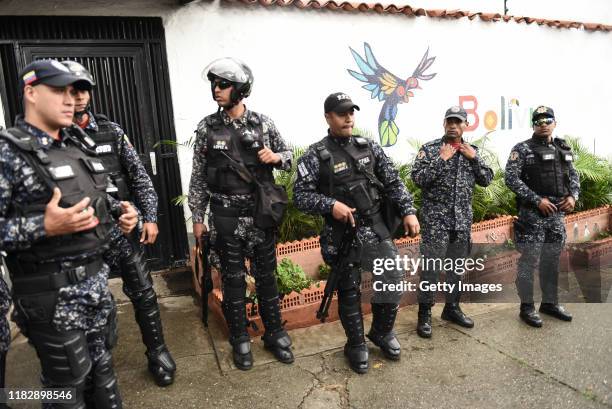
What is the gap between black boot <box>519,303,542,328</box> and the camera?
3.79 m

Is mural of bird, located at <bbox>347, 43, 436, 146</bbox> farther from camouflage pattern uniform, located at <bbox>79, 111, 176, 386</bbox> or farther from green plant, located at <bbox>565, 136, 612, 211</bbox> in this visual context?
camouflage pattern uniform, located at <bbox>79, 111, 176, 386</bbox>

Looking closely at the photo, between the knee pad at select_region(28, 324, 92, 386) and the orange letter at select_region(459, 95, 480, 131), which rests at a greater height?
the orange letter at select_region(459, 95, 480, 131)

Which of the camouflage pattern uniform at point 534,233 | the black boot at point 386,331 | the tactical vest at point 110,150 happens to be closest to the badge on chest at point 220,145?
the tactical vest at point 110,150

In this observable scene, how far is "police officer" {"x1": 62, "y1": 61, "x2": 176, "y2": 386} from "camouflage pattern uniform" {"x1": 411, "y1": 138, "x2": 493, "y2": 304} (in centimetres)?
212

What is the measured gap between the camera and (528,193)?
12.6ft

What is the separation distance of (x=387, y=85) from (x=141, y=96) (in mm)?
3243

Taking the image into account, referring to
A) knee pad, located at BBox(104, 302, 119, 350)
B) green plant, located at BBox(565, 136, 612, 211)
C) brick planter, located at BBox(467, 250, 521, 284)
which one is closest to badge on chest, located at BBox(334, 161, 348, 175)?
knee pad, located at BBox(104, 302, 119, 350)

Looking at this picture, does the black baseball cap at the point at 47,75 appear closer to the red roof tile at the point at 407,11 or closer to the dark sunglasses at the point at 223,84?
the dark sunglasses at the point at 223,84

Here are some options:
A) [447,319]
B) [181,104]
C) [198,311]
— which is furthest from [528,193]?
[181,104]

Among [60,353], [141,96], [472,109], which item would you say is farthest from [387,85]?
[60,353]

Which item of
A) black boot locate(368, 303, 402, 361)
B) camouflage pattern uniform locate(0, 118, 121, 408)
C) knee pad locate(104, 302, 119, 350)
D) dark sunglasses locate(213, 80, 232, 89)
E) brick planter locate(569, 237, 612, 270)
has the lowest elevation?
brick planter locate(569, 237, 612, 270)

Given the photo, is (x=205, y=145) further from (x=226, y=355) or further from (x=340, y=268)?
(x=226, y=355)

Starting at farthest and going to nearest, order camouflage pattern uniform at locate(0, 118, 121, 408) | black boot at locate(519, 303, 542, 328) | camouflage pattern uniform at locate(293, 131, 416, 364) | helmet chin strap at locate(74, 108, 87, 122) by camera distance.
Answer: black boot at locate(519, 303, 542, 328) → camouflage pattern uniform at locate(293, 131, 416, 364) → helmet chin strap at locate(74, 108, 87, 122) → camouflage pattern uniform at locate(0, 118, 121, 408)

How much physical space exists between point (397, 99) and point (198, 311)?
3.94 metres
